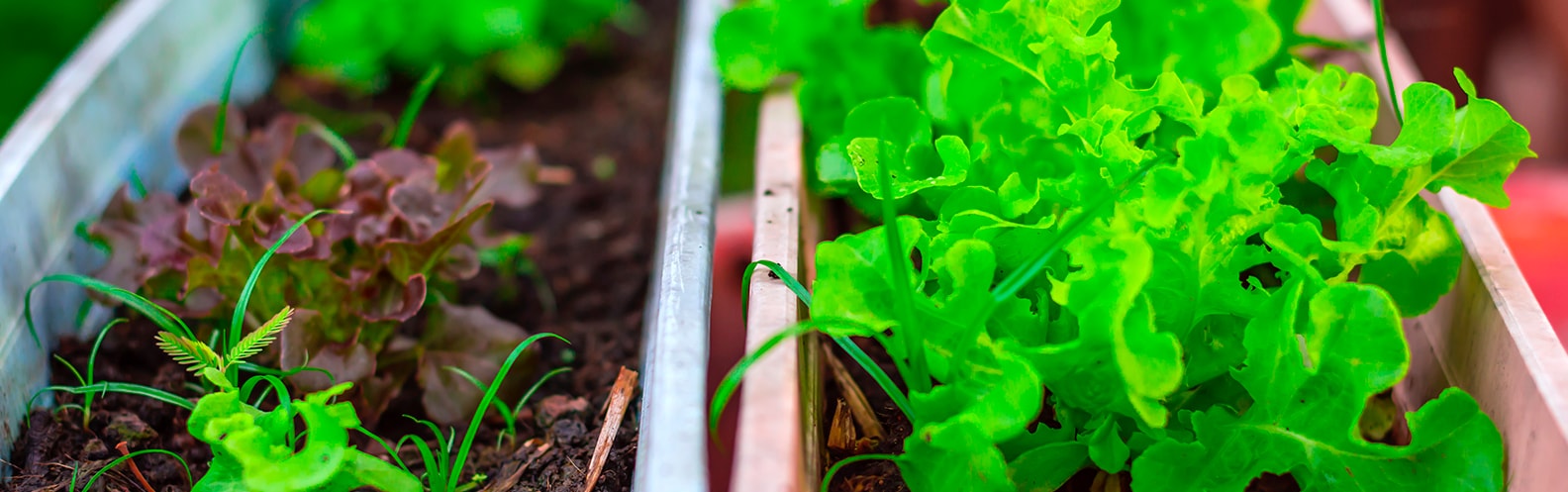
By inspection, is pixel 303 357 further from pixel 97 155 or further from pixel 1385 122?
pixel 1385 122

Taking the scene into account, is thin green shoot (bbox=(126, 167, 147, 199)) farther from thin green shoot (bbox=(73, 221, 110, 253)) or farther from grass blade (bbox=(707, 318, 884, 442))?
grass blade (bbox=(707, 318, 884, 442))

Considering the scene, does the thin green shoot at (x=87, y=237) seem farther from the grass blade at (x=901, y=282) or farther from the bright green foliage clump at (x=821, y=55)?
the grass blade at (x=901, y=282)

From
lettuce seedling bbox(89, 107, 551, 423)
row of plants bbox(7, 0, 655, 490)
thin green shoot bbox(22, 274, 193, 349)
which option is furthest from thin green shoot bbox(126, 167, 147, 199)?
thin green shoot bbox(22, 274, 193, 349)

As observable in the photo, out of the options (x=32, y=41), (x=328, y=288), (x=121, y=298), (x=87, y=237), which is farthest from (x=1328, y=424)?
(x=32, y=41)

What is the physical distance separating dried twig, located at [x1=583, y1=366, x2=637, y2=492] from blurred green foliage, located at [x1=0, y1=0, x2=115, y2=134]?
5.54ft

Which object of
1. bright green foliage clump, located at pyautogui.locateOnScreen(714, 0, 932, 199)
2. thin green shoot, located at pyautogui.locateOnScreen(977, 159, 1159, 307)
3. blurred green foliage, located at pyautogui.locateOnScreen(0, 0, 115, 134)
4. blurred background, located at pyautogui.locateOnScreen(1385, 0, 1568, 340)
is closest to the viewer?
thin green shoot, located at pyautogui.locateOnScreen(977, 159, 1159, 307)

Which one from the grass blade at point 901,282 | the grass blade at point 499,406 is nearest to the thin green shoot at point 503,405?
the grass blade at point 499,406

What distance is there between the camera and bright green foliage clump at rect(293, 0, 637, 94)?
5.62 ft

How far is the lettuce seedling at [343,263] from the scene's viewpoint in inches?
41.3

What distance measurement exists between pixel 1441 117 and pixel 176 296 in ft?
3.75

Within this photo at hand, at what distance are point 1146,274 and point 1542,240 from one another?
1103 millimetres

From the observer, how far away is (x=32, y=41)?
2.16 m

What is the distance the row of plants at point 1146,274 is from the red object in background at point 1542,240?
624mm

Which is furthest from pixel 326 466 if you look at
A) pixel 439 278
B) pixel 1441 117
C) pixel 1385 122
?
pixel 1385 122
